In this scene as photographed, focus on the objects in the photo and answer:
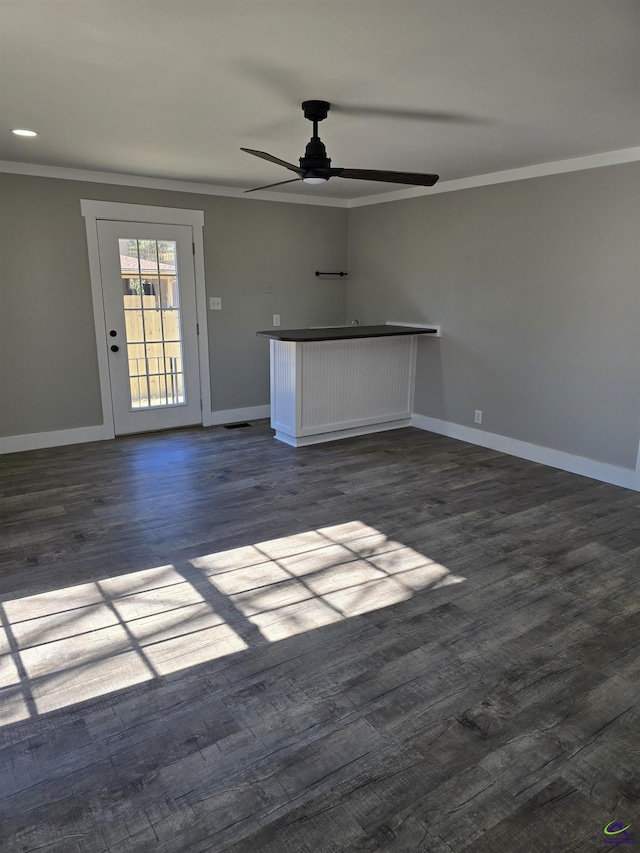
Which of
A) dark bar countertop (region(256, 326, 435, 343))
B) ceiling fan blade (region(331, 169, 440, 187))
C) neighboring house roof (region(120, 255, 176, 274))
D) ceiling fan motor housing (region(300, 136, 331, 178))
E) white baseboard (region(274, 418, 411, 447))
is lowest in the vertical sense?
white baseboard (region(274, 418, 411, 447))

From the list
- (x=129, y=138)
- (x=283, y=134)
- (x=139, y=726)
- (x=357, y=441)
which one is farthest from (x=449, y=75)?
(x=357, y=441)

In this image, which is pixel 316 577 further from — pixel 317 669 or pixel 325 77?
pixel 325 77

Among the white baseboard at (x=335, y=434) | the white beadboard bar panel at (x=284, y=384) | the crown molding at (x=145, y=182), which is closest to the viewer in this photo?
the crown molding at (x=145, y=182)

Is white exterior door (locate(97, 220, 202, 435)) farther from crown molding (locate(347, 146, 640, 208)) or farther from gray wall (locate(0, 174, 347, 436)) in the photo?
crown molding (locate(347, 146, 640, 208))

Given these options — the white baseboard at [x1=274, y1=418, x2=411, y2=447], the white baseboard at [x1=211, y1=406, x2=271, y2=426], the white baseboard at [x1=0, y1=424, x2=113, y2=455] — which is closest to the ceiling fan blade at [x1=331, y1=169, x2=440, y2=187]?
the white baseboard at [x1=274, y1=418, x2=411, y2=447]

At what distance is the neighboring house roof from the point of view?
5078 mm

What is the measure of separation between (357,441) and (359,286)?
200 cm

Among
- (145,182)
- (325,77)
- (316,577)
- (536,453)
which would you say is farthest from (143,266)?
(536,453)

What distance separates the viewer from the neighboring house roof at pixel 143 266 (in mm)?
5078

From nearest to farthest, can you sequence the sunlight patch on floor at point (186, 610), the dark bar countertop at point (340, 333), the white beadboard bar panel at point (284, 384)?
the sunlight patch on floor at point (186, 610), the dark bar countertop at point (340, 333), the white beadboard bar panel at point (284, 384)

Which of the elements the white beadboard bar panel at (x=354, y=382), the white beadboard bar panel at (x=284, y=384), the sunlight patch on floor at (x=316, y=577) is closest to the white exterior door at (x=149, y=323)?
the white beadboard bar panel at (x=284, y=384)

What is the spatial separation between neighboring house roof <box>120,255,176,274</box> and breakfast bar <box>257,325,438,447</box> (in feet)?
3.72

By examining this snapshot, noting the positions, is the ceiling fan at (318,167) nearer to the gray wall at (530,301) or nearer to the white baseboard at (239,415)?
the gray wall at (530,301)

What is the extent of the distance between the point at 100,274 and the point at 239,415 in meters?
1.96
